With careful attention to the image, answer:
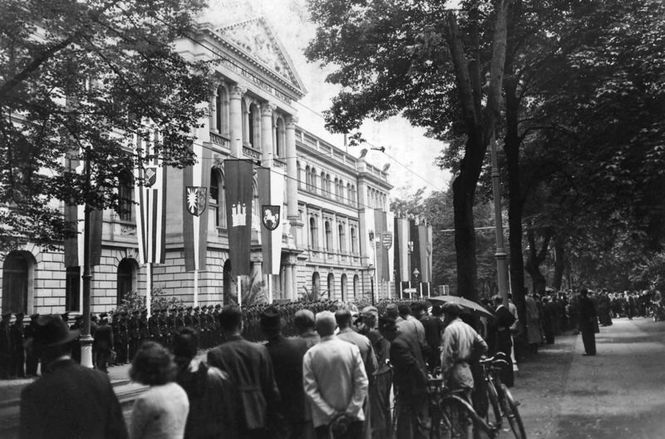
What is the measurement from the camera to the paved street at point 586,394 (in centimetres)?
823

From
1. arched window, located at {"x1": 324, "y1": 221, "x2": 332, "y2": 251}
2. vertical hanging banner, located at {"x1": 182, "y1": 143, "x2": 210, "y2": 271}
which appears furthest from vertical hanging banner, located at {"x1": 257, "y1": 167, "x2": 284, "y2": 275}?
arched window, located at {"x1": 324, "y1": 221, "x2": 332, "y2": 251}

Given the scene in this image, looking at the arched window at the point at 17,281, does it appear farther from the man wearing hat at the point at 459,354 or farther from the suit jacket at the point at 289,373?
the suit jacket at the point at 289,373

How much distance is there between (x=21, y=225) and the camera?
565 inches

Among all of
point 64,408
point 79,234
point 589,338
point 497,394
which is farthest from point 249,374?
point 589,338

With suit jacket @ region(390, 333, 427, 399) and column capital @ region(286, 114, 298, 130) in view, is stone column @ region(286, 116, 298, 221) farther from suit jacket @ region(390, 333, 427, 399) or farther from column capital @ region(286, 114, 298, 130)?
suit jacket @ region(390, 333, 427, 399)

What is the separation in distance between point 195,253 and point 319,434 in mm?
20293

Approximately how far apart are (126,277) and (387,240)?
57.2 feet

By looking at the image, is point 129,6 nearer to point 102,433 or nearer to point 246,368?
point 246,368

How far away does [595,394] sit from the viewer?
1092 cm

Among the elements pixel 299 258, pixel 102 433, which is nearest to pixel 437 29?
pixel 102 433

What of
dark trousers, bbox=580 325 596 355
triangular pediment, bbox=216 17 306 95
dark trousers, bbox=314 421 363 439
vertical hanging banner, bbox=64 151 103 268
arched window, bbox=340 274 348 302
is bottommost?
dark trousers, bbox=580 325 596 355

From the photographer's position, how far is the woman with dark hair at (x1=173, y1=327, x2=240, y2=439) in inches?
160

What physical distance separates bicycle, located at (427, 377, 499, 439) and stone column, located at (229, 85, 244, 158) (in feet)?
99.5

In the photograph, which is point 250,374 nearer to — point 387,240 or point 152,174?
point 152,174
